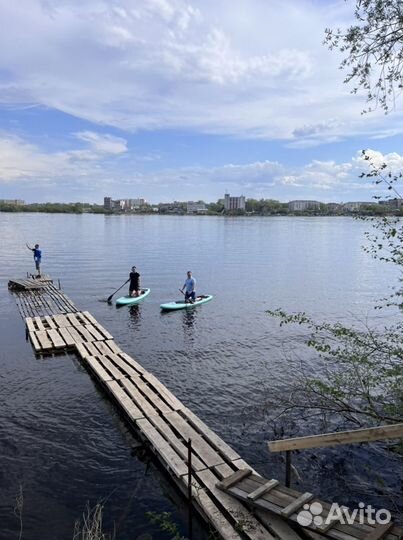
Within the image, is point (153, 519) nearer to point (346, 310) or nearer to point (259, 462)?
point (259, 462)

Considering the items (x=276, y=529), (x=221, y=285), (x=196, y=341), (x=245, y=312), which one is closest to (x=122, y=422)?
(x=276, y=529)

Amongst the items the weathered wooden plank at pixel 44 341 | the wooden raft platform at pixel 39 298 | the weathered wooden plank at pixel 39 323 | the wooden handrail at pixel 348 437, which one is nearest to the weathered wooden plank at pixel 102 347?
the weathered wooden plank at pixel 44 341

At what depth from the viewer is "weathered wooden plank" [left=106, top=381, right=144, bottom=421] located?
11.5 meters

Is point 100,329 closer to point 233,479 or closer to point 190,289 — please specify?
point 190,289

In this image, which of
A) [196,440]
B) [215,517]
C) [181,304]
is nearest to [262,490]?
[215,517]

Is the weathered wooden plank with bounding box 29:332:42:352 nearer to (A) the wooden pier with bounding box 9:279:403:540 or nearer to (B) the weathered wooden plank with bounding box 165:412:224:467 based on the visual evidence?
(A) the wooden pier with bounding box 9:279:403:540

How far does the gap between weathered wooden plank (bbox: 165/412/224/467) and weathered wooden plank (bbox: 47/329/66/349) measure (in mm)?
7993

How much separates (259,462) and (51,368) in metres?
8.97

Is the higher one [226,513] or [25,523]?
[226,513]

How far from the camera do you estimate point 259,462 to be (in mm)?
10172

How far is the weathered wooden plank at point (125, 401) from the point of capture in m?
11.5

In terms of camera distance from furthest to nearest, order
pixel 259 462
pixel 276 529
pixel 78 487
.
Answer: pixel 259 462 < pixel 78 487 < pixel 276 529

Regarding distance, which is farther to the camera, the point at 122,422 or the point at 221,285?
the point at 221,285

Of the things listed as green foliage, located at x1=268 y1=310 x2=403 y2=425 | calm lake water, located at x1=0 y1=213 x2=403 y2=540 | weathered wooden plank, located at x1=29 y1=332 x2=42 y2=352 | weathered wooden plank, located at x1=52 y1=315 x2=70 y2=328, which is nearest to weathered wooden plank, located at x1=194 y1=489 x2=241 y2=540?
calm lake water, located at x1=0 y1=213 x2=403 y2=540
